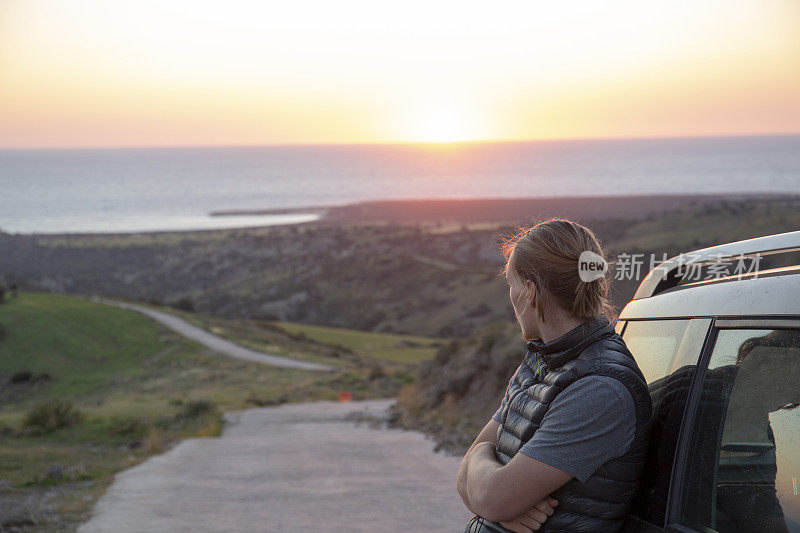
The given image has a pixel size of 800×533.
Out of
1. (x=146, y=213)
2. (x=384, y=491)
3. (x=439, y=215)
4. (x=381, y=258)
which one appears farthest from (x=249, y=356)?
(x=146, y=213)

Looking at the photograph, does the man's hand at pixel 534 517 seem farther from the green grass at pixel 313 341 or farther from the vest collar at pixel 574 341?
the green grass at pixel 313 341

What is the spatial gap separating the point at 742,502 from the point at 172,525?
598 cm

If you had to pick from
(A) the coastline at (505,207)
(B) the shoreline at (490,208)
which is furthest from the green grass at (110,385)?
(A) the coastline at (505,207)

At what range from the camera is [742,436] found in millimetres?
1979

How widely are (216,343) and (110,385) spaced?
11.8m

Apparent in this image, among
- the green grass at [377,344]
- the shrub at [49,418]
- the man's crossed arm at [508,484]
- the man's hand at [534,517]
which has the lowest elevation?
the green grass at [377,344]

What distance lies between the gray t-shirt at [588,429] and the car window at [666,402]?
16 cm

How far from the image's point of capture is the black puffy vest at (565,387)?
2.09 m

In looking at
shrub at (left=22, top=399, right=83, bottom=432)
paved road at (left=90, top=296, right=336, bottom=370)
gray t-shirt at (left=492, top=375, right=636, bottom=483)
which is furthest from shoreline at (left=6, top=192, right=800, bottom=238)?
gray t-shirt at (left=492, top=375, right=636, bottom=483)

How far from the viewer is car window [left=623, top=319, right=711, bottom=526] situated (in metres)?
2.13

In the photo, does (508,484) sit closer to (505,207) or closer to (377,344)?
(377,344)

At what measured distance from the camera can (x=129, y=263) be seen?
96062 mm

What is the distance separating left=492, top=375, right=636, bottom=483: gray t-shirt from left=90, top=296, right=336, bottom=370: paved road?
35.9 m

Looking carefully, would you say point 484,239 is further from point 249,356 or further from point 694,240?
point 249,356
